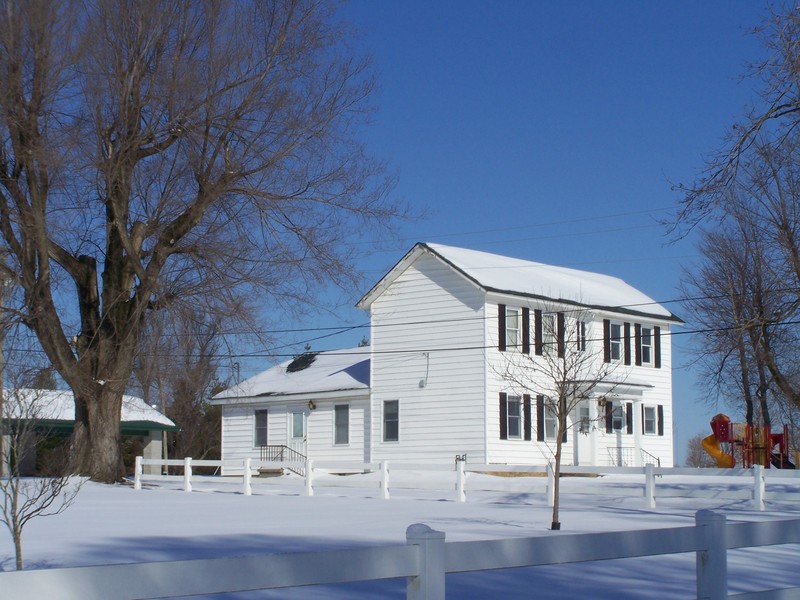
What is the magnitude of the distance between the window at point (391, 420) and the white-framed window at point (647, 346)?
1060 cm

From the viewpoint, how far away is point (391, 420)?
37.9 meters

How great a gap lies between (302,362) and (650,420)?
15.2 m

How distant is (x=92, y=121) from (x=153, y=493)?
382 inches

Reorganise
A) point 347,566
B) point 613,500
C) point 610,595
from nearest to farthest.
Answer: point 347,566, point 610,595, point 613,500

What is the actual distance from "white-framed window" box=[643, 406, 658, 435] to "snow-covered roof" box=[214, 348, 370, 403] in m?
11.3

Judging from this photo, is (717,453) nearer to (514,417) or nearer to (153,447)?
(514,417)

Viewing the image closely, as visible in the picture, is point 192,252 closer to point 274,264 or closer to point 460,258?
point 274,264

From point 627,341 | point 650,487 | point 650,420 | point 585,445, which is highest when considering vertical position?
point 627,341

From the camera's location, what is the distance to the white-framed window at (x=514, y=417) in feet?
117

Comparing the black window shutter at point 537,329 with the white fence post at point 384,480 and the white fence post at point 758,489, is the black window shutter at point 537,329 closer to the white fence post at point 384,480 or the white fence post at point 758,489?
the white fence post at point 384,480

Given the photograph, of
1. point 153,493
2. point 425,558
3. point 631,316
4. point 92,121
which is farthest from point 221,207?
point 425,558

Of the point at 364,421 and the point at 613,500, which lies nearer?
the point at 613,500

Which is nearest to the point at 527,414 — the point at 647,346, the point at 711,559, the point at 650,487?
the point at 647,346

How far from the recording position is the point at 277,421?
42062mm
